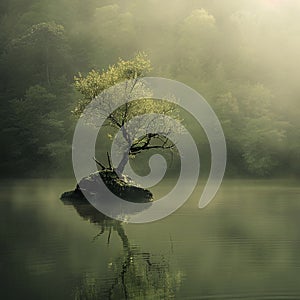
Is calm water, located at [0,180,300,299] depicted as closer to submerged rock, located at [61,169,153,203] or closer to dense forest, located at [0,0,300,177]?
submerged rock, located at [61,169,153,203]

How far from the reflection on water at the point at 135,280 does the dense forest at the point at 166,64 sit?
69705 millimetres

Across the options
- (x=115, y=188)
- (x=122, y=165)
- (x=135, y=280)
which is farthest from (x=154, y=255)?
(x=122, y=165)

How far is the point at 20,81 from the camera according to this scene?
127188 mm

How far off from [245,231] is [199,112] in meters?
77.3

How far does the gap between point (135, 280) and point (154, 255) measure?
14.7 ft

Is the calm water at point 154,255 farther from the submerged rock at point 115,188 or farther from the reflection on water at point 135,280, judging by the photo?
the submerged rock at point 115,188

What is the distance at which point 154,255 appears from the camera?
23.8 meters

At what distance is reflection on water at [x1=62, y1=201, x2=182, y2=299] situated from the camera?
692 inches

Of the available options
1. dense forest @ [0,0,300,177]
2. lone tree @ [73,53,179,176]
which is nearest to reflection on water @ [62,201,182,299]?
lone tree @ [73,53,179,176]

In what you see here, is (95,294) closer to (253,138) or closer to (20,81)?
(253,138)

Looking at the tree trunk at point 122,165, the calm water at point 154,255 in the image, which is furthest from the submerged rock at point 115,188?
the calm water at point 154,255

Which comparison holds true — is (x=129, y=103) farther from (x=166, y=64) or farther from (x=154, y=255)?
(x=166, y=64)

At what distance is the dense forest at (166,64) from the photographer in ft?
323

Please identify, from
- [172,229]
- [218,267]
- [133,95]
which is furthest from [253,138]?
[218,267]
